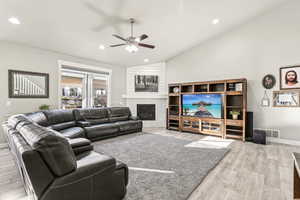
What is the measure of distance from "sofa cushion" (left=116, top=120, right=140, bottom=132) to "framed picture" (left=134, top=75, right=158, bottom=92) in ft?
6.38

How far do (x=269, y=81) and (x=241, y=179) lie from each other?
3557mm

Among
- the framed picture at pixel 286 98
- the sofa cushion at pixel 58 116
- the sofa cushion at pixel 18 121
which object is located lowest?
the sofa cushion at pixel 58 116

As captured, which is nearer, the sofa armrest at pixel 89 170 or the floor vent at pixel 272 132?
the sofa armrest at pixel 89 170

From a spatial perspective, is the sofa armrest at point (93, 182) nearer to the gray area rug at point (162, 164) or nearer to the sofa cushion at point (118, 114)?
the gray area rug at point (162, 164)

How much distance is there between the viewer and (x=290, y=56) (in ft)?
13.8

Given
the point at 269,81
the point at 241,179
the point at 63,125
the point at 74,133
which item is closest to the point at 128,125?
the point at 74,133

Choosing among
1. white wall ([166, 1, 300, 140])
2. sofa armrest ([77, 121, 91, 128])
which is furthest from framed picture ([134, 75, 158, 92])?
sofa armrest ([77, 121, 91, 128])

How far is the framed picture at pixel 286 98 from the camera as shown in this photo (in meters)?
4.09

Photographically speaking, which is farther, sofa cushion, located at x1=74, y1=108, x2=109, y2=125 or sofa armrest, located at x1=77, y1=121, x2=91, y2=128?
sofa cushion, located at x1=74, y1=108, x2=109, y2=125

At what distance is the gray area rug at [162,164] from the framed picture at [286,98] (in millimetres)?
2379

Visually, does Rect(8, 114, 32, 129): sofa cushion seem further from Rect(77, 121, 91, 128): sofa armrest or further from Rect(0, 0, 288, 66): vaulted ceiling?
Rect(0, 0, 288, 66): vaulted ceiling

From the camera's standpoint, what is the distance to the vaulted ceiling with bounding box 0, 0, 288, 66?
3143 mm

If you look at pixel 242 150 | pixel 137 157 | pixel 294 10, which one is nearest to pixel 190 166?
pixel 137 157

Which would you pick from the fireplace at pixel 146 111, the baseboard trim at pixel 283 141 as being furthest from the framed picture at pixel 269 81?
the fireplace at pixel 146 111
